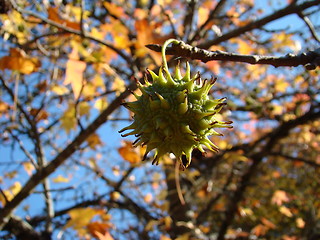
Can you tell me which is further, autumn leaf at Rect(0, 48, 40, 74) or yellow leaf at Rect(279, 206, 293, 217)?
yellow leaf at Rect(279, 206, 293, 217)

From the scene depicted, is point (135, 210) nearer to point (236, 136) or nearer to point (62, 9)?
point (62, 9)

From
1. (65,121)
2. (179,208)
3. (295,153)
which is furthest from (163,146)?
(295,153)

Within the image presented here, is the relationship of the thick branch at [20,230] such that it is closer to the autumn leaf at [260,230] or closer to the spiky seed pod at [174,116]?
the spiky seed pod at [174,116]


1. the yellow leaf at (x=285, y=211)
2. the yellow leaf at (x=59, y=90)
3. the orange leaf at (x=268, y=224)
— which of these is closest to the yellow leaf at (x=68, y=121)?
the yellow leaf at (x=59, y=90)

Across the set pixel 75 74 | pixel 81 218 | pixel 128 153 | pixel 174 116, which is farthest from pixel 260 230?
pixel 174 116

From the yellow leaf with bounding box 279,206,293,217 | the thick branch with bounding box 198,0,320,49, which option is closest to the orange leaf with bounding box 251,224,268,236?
the yellow leaf with bounding box 279,206,293,217

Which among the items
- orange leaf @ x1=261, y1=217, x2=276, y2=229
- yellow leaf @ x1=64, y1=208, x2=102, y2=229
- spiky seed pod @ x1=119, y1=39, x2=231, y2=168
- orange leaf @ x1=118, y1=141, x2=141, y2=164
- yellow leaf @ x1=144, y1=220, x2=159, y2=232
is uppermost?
orange leaf @ x1=118, y1=141, x2=141, y2=164

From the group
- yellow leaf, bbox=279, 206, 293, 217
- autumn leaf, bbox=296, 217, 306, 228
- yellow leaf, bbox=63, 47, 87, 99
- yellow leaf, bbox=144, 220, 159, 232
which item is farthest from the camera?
yellow leaf, bbox=279, 206, 293, 217

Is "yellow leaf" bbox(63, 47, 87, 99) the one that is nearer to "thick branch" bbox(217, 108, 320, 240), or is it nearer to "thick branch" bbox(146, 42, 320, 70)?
"thick branch" bbox(146, 42, 320, 70)

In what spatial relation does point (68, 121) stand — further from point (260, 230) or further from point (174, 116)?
point (260, 230)
